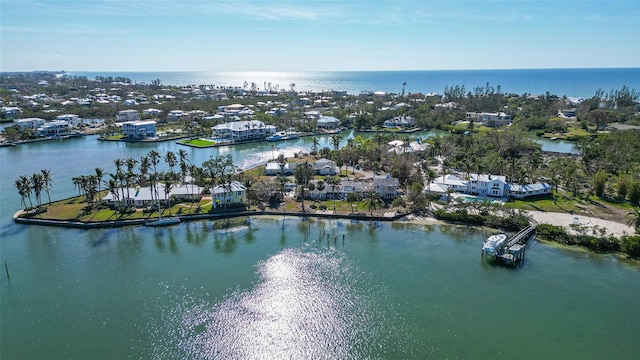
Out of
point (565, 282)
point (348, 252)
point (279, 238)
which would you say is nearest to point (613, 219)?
point (565, 282)

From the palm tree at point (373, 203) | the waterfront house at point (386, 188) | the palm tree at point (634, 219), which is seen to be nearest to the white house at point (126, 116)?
the waterfront house at point (386, 188)

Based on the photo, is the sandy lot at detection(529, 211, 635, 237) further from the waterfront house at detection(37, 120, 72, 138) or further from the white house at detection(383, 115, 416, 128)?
the waterfront house at detection(37, 120, 72, 138)

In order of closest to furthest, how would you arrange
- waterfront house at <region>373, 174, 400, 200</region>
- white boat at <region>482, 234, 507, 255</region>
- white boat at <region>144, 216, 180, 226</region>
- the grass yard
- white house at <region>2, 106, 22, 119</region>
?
white boat at <region>482, 234, 507, 255</region> → white boat at <region>144, 216, 180, 226</region> → waterfront house at <region>373, 174, 400, 200</region> → the grass yard → white house at <region>2, 106, 22, 119</region>

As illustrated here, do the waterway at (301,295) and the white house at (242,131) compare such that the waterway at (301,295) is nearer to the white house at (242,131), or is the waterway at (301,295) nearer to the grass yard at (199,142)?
the grass yard at (199,142)

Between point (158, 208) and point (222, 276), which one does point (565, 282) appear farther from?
point (158, 208)

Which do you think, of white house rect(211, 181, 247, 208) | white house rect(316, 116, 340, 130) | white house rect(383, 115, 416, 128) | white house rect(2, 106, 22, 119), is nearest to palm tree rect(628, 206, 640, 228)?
white house rect(211, 181, 247, 208)
